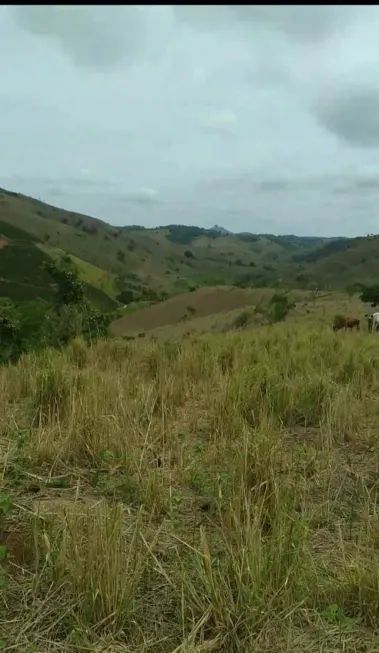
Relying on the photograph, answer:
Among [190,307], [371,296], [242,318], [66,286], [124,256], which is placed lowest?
[190,307]

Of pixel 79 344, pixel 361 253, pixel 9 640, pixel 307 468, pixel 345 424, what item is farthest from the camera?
pixel 361 253

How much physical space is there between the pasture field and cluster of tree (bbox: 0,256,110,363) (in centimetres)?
353

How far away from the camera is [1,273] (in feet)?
236

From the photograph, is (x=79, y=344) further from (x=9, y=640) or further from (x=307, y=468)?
(x=9, y=640)

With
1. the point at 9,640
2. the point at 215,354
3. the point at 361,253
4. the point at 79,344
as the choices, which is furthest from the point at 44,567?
the point at 361,253

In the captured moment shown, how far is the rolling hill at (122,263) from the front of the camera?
6981cm

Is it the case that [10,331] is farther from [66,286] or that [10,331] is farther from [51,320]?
[66,286]

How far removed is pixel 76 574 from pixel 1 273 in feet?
243

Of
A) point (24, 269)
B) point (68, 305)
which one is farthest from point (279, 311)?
point (24, 269)

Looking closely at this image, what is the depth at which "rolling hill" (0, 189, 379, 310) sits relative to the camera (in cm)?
6981

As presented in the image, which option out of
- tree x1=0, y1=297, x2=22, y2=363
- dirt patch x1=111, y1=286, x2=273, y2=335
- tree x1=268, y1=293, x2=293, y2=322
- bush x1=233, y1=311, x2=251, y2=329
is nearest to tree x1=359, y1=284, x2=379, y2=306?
tree x1=268, y1=293, x2=293, y2=322

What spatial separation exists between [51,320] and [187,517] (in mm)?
8441

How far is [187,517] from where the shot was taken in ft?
8.34

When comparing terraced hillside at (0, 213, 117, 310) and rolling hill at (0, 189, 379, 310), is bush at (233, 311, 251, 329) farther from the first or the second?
terraced hillside at (0, 213, 117, 310)
